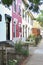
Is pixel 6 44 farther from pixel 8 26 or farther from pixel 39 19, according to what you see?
pixel 39 19

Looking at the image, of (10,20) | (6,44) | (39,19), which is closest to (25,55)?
(6,44)

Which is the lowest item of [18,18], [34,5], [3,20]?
[18,18]

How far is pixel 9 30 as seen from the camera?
2489 cm

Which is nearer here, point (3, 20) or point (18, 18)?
point (3, 20)

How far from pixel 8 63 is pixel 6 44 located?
3.23m

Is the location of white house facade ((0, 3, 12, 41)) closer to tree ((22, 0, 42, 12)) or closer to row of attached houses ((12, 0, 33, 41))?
row of attached houses ((12, 0, 33, 41))

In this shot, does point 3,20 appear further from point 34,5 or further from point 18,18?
point 34,5

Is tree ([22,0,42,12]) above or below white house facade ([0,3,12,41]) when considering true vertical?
above

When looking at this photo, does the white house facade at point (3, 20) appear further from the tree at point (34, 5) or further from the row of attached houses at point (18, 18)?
the tree at point (34, 5)

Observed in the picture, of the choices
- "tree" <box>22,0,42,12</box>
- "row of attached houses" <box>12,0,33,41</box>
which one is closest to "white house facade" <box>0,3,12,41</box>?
"row of attached houses" <box>12,0,33,41</box>

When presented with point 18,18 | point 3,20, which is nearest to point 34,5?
point 3,20

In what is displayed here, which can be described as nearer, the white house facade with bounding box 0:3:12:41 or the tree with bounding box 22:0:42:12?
the tree with bounding box 22:0:42:12

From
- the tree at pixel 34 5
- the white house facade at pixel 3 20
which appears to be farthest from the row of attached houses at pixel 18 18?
the tree at pixel 34 5

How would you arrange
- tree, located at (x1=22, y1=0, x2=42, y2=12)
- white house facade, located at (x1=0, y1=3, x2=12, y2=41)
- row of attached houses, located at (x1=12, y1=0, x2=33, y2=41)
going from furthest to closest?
row of attached houses, located at (x1=12, y1=0, x2=33, y2=41), white house facade, located at (x1=0, y1=3, x2=12, y2=41), tree, located at (x1=22, y1=0, x2=42, y2=12)
